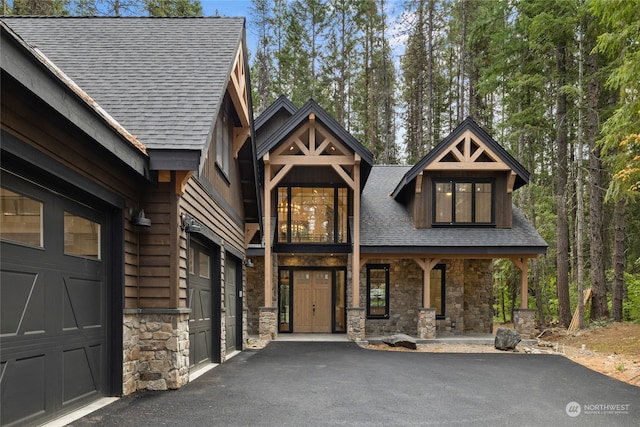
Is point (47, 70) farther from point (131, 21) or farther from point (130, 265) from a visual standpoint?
point (131, 21)

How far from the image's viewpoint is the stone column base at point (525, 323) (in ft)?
44.8

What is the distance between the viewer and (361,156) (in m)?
13.4

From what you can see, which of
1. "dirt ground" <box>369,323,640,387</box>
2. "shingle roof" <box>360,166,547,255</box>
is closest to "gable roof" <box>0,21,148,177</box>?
"dirt ground" <box>369,323,640,387</box>

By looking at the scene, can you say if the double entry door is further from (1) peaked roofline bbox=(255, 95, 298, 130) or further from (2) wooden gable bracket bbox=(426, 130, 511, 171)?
(1) peaked roofline bbox=(255, 95, 298, 130)

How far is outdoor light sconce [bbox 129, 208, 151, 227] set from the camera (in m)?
5.53

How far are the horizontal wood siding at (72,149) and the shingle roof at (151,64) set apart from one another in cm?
61

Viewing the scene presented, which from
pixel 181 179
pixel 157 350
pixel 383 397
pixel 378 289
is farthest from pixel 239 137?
pixel 378 289

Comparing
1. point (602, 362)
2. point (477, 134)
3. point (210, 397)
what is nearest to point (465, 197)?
point (477, 134)

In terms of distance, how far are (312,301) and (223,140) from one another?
8087mm

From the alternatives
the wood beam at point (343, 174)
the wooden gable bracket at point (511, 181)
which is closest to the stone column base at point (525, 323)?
the wooden gable bracket at point (511, 181)

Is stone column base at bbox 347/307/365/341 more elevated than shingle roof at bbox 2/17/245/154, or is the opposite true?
shingle roof at bbox 2/17/245/154

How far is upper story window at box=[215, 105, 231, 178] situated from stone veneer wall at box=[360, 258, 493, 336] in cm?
748

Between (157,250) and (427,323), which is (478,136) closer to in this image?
(427,323)

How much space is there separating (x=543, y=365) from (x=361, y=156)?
23.1ft
